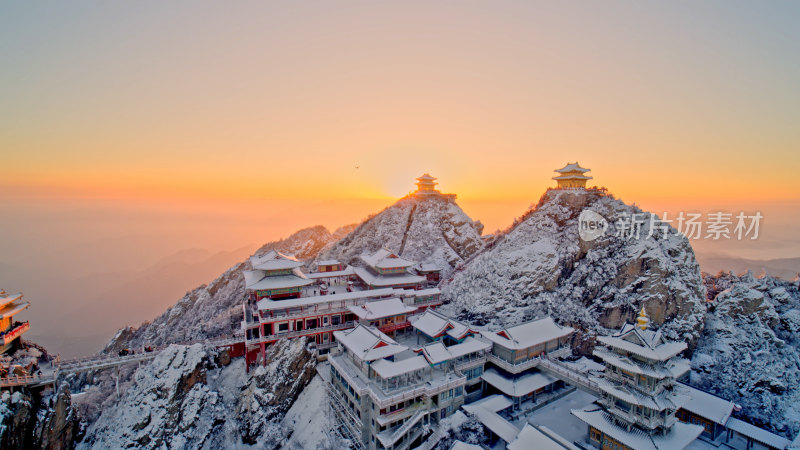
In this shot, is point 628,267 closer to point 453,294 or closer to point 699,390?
point 699,390

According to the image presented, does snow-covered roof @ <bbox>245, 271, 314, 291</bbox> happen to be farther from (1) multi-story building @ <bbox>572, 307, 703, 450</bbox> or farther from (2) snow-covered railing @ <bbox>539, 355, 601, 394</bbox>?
(1) multi-story building @ <bbox>572, 307, 703, 450</bbox>

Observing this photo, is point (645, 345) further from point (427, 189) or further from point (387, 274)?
point (427, 189)

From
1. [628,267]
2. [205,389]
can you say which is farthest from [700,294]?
[205,389]

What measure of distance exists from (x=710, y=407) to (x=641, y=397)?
11.9m

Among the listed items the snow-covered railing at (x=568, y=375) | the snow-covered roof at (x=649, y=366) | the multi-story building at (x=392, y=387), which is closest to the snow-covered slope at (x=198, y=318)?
the multi-story building at (x=392, y=387)

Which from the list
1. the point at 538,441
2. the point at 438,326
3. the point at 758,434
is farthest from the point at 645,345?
the point at 438,326

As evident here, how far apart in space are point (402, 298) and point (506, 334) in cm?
1440

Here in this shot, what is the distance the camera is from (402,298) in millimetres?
45750

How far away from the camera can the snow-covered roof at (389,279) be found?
1843 inches

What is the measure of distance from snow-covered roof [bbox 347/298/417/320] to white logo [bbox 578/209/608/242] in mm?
26918

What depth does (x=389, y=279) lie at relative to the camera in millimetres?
47688

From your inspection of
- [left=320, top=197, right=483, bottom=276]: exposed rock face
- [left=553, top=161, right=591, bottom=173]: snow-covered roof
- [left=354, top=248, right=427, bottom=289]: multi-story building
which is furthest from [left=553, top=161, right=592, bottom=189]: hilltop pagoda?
[left=354, top=248, right=427, bottom=289]: multi-story building

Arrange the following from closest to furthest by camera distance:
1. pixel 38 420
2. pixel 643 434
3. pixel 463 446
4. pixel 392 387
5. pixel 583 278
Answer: pixel 463 446 < pixel 643 434 < pixel 38 420 < pixel 392 387 < pixel 583 278

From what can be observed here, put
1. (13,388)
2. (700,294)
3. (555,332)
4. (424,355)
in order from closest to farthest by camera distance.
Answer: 1. (13,388)
2. (424,355)
3. (555,332)
4. (700,294)
